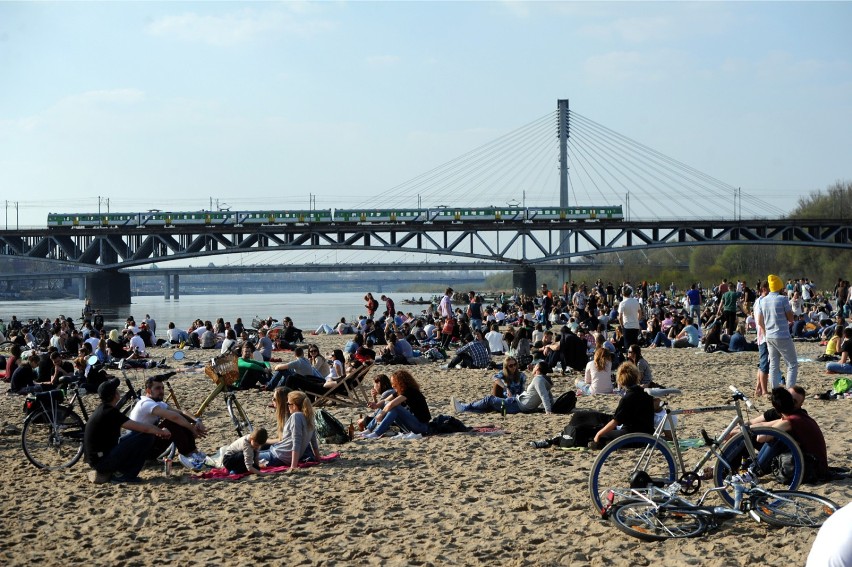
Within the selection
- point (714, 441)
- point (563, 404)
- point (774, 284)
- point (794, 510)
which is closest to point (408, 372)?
point (563, 404)

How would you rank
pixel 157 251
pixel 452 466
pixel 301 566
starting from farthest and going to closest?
pixel 157 251 < pixel 452 466 < pixel 301 566

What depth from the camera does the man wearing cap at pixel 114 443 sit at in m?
8.90

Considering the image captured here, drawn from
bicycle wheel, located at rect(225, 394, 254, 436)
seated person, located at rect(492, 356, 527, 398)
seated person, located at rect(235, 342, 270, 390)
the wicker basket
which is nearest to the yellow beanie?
seated person, located at rect(492, 356, 527, 398)

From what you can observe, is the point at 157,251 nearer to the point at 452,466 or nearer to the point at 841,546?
the point at 452,466

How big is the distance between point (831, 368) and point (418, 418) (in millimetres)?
7848

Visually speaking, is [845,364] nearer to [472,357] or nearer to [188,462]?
[472,357]

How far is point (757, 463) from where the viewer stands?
6.78 meters

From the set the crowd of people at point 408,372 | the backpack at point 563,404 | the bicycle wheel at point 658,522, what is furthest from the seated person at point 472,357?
the bicycle wheel at point 658,522

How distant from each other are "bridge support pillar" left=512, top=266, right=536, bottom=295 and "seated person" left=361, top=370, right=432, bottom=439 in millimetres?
64823

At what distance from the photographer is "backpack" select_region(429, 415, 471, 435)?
35.8 ft

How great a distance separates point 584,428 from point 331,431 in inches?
110

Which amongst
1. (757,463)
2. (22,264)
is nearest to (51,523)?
(757,463)

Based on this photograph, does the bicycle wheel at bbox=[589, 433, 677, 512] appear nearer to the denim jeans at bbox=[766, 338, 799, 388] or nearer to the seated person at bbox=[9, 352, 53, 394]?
the denim jeans at bbox=[766, 338, 799, 388]

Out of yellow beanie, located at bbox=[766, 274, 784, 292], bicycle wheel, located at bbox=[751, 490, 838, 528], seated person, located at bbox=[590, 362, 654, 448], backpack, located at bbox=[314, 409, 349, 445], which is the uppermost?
yellow beanie, located at bbox=[766, 274, 784, 292]
